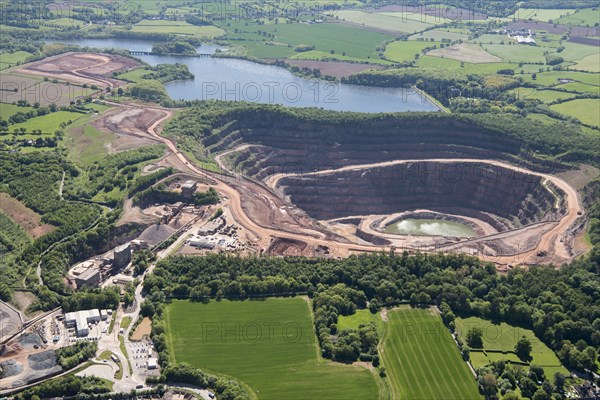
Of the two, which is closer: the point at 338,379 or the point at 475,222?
the point at 338,379

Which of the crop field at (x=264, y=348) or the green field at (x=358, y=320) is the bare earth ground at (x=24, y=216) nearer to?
the crop field at (x=264, y=348)

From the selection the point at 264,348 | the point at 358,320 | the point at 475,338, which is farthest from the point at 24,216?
the point at 475,338

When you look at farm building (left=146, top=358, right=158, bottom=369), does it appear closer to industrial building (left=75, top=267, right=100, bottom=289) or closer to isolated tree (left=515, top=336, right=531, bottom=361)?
industrial building (left=75, top=267, right=100, bottom=289)

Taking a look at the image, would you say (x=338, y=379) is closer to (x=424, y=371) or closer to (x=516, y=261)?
(x=424, y=371)

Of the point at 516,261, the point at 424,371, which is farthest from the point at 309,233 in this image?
the point at 424,371

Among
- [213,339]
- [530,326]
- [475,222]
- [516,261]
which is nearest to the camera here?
[213,339]

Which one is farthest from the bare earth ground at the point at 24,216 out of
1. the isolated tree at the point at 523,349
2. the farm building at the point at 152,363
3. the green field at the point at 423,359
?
the isolated tree at the point at 523,349

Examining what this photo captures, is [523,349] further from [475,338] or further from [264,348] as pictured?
[264,348]
